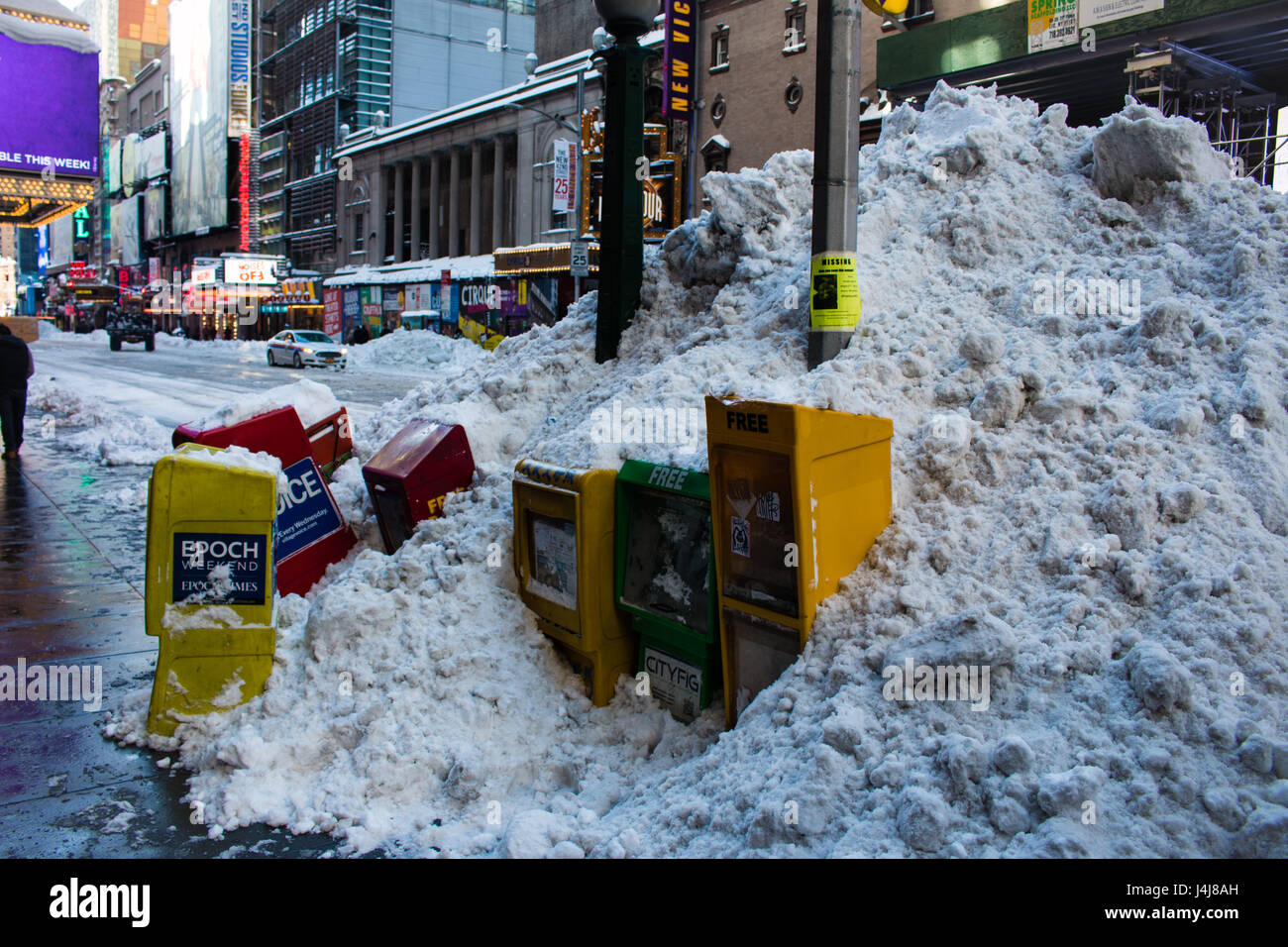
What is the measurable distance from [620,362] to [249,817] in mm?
3951

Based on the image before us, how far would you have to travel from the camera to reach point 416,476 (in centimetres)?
581

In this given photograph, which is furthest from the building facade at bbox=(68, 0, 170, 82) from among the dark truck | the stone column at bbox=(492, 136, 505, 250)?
the stone column at bbox=(492, 136, 505, 250)

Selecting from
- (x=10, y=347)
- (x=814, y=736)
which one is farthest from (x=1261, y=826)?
(x=10, y=347)

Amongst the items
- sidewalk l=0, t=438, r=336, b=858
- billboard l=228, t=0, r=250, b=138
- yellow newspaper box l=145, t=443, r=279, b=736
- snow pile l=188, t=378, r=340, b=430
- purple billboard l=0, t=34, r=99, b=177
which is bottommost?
sidewalk l=0, t=438, r=336, b=858

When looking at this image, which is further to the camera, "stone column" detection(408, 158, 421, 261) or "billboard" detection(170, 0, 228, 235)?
"billboard" detection(170, 0, 228, 235)

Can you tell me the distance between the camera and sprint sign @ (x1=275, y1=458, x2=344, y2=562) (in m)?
5.89

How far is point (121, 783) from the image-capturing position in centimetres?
412

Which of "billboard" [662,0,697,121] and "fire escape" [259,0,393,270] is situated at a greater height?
"fire escape" [259,0,393,270]

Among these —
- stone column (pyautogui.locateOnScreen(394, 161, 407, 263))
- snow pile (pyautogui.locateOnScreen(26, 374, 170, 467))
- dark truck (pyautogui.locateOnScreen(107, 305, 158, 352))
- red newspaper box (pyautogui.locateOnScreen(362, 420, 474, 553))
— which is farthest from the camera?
stone column (pyautogui.locateOnScreen(394, 161, 407, 263))

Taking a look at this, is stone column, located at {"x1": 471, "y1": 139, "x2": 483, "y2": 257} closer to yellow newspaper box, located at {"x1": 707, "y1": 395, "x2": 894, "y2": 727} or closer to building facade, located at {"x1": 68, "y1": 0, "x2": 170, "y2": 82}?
yellow newspaper box, located at {"x1": 707, "y1": 395, "x2": 894, "y2": 727}

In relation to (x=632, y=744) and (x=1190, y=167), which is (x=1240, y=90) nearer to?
(x=1190, y=167)

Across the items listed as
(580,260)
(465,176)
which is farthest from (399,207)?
(580,260)

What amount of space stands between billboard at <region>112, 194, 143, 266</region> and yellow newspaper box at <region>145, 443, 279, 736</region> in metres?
102

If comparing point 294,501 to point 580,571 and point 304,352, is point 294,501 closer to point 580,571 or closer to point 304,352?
point 580,571
